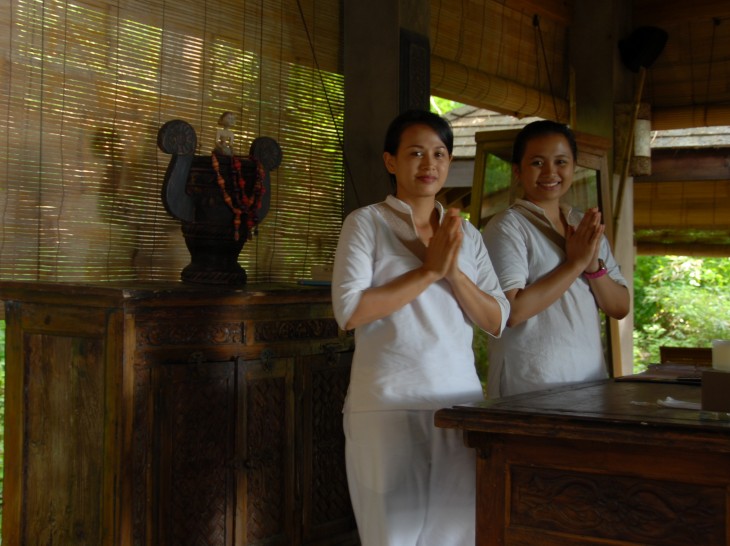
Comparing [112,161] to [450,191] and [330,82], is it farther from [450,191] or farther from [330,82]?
[450,191]

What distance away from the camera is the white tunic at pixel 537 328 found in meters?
2.28

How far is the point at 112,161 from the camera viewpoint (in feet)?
9.18

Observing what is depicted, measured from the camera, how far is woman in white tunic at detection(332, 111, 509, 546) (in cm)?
Result: 192

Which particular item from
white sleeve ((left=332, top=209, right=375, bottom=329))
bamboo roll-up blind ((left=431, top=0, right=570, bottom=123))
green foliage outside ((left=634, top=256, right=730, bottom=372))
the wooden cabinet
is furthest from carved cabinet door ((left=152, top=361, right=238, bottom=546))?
green foliage outside ((left=634, top=256, right=730, bottom=372))

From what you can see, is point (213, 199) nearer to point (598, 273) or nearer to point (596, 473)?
point (598, 273)

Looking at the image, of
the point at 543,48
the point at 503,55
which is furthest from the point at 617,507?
the point at 543,48

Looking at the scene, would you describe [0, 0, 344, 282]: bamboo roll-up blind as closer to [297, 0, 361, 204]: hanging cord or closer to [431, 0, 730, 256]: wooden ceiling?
[297, 0, 361, 204]: hanging cord

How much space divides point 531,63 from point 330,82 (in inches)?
63.7

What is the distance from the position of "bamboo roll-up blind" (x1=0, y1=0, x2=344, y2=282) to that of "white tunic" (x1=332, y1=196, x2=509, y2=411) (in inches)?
41.6

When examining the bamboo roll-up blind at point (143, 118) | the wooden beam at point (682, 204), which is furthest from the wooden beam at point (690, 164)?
the bamboo roll-up blind at point (143, 118)

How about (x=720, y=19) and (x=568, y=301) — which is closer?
(x=568, y=301)

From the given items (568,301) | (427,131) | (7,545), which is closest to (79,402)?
(7,545)

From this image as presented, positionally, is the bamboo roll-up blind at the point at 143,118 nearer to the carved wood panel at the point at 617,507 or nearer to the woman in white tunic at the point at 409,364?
the woman in white tunic at the point at 409,364

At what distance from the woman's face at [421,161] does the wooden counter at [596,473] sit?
Answer: 0.51 meters
